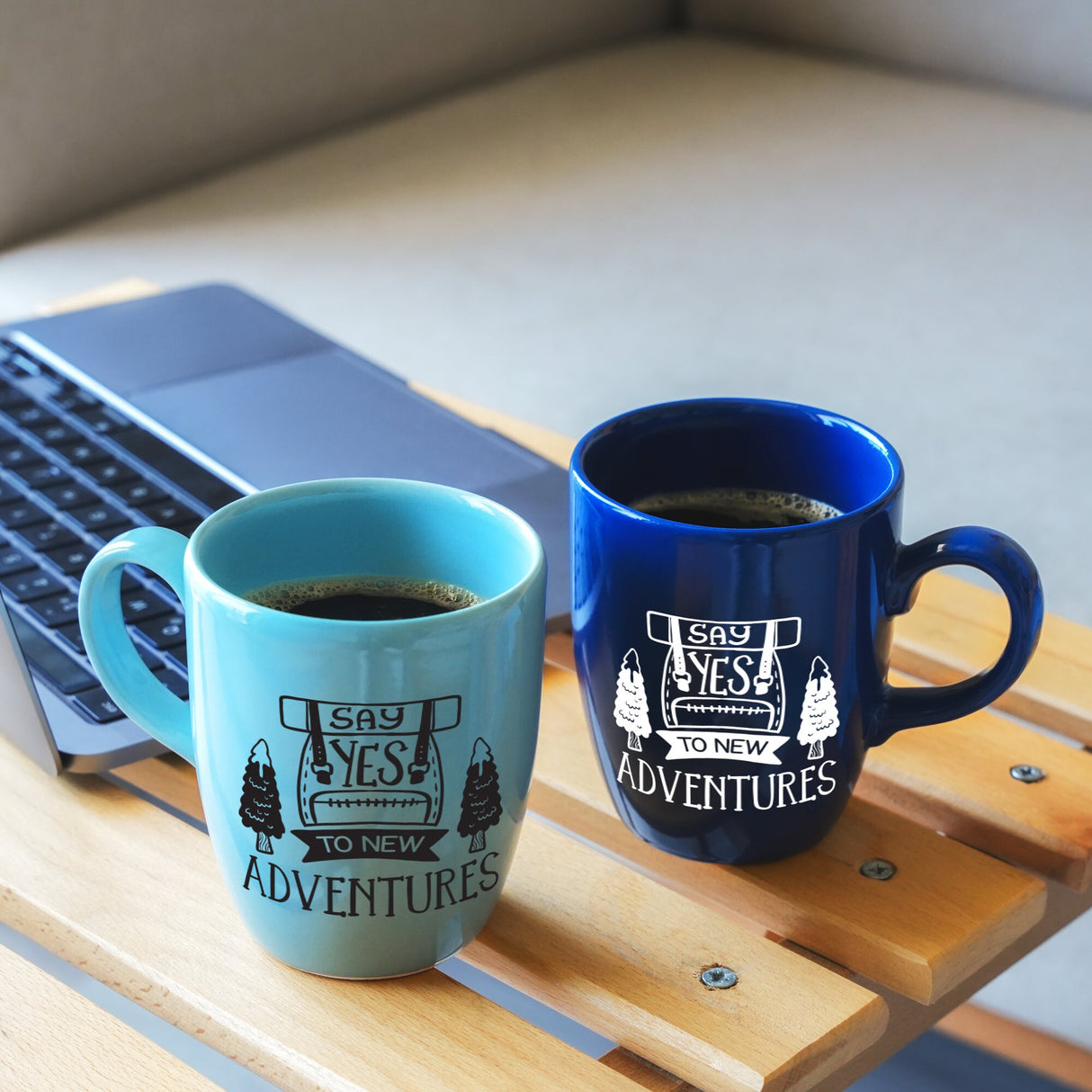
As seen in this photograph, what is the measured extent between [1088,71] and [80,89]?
108 cm

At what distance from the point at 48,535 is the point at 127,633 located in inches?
7.5

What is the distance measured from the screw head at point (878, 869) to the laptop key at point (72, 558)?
29 centimetres

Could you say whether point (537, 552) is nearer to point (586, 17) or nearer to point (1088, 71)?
point (1088, 71)

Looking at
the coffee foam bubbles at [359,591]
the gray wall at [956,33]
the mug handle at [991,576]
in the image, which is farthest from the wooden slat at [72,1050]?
the gray wall at [956,33]

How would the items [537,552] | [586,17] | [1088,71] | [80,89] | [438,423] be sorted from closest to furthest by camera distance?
[537,552], [438,423], [80,89], [1088,71], [586,17]

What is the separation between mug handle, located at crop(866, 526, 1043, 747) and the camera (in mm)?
367

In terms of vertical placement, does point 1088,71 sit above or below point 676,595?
below

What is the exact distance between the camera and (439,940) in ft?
1.17

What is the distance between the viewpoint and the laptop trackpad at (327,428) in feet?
1.94

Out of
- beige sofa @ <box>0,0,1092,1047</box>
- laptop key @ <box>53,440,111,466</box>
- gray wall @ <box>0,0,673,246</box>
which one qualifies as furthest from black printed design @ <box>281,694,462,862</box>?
gray wall @ <box>0,0,673,246</box>

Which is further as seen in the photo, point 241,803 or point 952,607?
point 952,607

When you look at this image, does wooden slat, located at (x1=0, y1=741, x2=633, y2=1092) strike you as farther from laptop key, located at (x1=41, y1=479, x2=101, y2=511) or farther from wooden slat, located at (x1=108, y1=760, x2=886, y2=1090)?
laptop key, located at (x1=41, y1=479, x2=101, y2=511)

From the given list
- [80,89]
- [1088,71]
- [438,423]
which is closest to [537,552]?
[438,423]

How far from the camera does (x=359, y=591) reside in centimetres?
37
